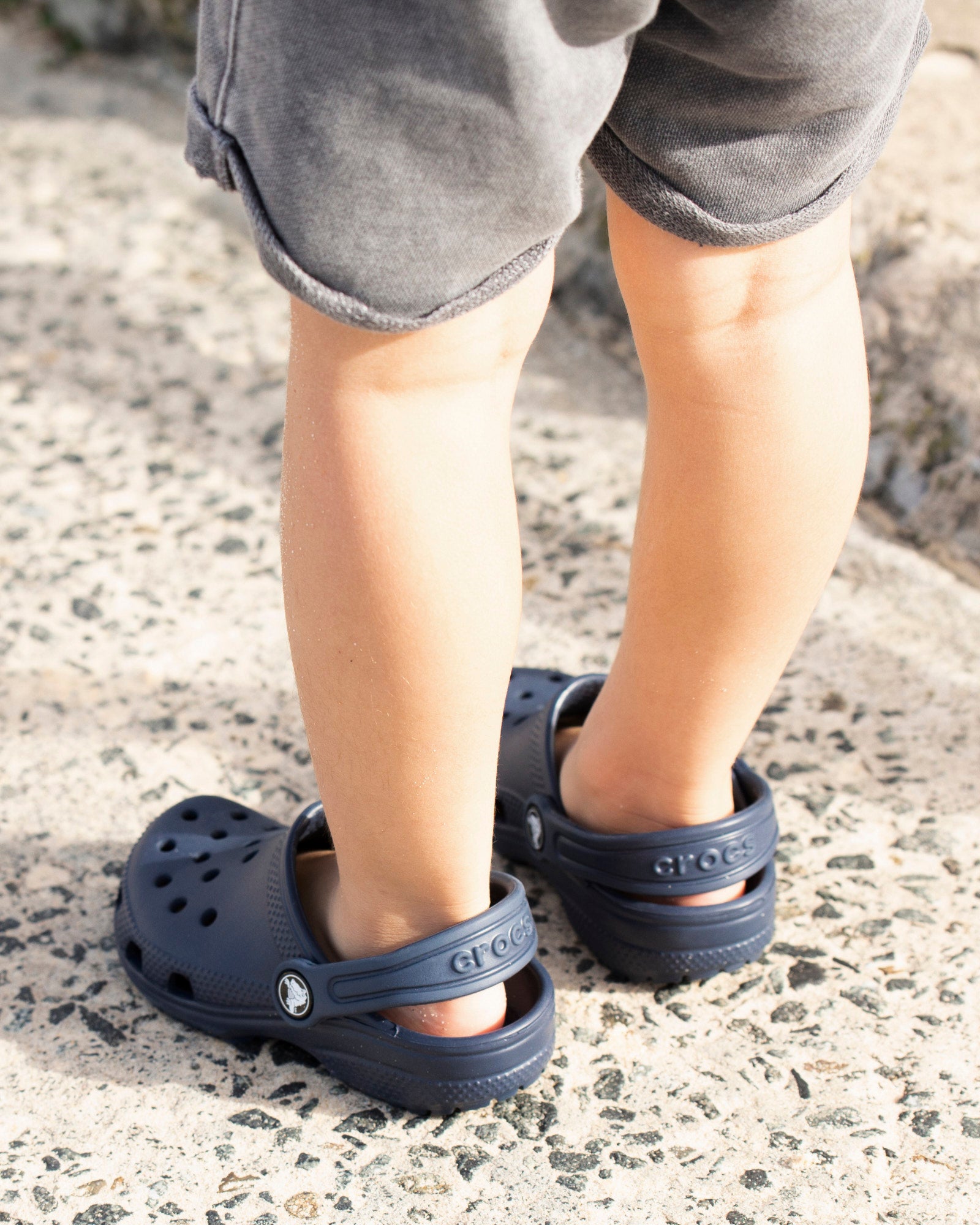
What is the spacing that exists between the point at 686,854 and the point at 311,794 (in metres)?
0.54

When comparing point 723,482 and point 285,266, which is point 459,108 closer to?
point 285,266

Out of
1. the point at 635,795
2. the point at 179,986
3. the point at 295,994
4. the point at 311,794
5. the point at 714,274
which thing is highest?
the point at 714,274

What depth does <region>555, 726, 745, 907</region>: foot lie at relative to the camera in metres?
1.10

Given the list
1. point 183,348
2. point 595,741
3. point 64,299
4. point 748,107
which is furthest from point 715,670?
point 64,299

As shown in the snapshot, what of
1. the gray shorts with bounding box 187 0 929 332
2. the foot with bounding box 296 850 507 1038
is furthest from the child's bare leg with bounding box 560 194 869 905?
the foot with bounding box 296 850 507 1038

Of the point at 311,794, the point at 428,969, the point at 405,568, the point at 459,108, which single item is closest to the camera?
the point at 459,108

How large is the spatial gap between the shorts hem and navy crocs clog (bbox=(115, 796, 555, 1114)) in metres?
0.49

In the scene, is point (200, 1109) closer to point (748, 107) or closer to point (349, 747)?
point (349, 747)

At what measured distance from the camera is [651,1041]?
1.11m

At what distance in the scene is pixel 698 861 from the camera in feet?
3.51

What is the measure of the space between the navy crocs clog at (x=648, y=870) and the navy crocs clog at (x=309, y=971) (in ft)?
0.45

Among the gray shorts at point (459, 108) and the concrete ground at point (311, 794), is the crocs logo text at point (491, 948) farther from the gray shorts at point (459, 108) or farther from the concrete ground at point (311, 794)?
the gray shorts at point (459, 108)

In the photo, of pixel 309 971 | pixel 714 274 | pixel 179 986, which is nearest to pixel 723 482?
pixel 714 274

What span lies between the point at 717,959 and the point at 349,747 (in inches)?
19.7
